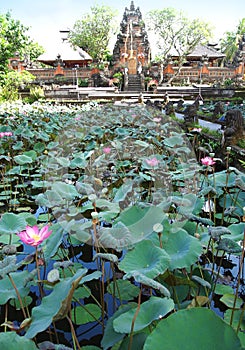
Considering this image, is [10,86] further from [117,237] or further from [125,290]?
[117,237]

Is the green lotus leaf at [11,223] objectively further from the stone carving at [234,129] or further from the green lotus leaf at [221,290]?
the stone carving at [234,129]

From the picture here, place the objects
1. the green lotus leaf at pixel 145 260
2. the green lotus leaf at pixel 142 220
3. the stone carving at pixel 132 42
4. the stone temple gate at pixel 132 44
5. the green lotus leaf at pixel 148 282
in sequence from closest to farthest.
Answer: the green lotus leaf at pixel 148 282
the green lotus leaf at pixel 145 260
the green lotus leaf at pixel 142 220
the stone temple gate at pixel 132 44
the stone carving at pixel 132 42

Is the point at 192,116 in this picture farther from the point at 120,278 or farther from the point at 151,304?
the point at 151,304

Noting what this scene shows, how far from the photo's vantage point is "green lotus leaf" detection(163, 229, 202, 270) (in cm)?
101

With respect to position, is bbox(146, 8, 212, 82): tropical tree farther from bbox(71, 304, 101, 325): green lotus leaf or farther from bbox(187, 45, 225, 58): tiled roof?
bbox(71, 304, 101, 325): green lotus leaf

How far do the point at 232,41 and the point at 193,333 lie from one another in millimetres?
42952

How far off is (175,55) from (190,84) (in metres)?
4.34

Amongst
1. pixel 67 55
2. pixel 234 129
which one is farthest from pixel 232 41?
pixel 234 129

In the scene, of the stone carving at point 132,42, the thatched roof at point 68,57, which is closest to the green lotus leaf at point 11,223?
the stone carving at point 132,42

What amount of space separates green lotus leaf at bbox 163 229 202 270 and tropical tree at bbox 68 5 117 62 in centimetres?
2986

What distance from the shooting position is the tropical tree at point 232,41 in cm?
3566

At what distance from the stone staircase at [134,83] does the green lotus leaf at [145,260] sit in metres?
23.1

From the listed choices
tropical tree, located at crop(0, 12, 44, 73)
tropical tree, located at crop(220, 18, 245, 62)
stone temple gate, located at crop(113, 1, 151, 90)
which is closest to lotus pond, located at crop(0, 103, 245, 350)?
tropical tree, located at crop(0, 12, 44, 73)

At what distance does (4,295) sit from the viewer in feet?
3.49
